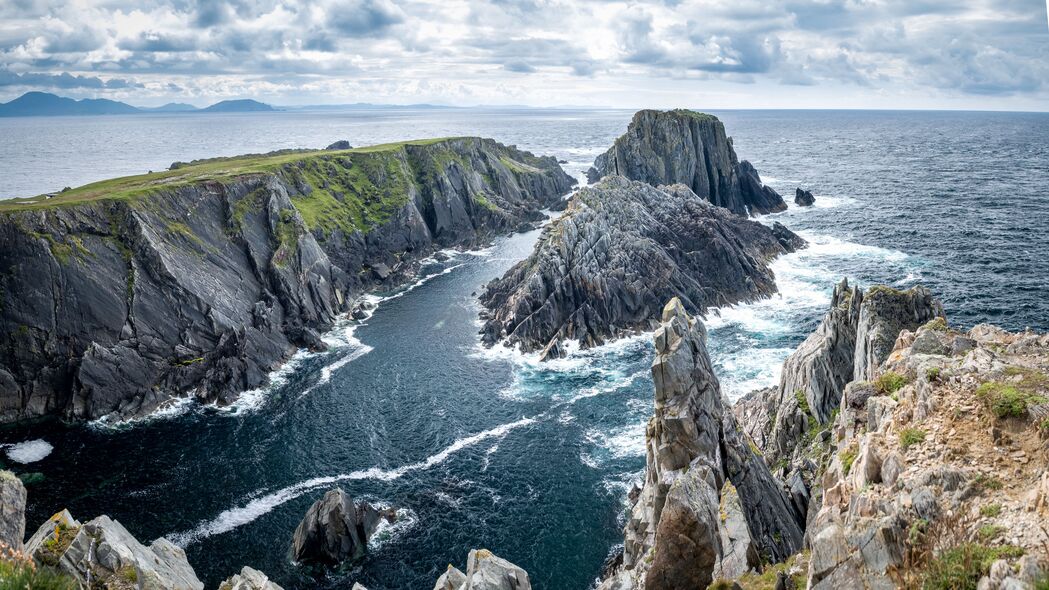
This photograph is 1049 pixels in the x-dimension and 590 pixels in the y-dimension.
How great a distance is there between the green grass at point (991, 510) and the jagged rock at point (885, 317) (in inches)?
901

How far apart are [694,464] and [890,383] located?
9993 mm

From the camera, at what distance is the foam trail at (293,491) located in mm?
45312

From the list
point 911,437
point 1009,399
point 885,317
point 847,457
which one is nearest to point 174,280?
point 885,317

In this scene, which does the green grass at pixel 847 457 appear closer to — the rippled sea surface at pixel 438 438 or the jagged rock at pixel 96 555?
the rippled sea surface at pixel 438 438

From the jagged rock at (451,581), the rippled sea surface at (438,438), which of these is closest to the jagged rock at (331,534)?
the rippled sea surface at (438,438)

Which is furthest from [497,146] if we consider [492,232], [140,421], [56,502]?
[56,502]

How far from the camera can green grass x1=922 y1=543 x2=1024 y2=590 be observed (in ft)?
43.4

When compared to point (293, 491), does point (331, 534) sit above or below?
above

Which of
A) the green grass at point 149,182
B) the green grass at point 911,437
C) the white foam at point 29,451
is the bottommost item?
the white foam at point 29,451

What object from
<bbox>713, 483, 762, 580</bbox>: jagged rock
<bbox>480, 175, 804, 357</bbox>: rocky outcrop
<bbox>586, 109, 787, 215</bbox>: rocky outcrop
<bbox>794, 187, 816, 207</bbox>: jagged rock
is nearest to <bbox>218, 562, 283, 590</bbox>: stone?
<bbox>713, 483, 762, 580</bbox>: jagged rock

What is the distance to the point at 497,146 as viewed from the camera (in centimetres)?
17912

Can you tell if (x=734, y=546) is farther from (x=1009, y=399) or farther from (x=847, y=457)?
(x=1009, y=399)

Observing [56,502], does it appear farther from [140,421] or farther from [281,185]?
[281,185]

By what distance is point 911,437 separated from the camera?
17.5 m
